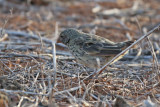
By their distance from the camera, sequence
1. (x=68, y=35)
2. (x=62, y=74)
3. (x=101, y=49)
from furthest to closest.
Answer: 1. (x=68, y=35)
2. (x=101, y=49)
3. (x=62, y=74)

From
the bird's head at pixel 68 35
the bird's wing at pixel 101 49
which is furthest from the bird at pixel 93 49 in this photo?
the bird's head at pixel 68 35

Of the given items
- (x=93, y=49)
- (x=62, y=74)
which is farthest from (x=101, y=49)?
(x=62, y=74)

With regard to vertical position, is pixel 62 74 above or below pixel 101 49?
below

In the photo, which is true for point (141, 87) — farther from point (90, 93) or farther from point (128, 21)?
point (128, 21)

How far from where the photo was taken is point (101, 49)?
5086 millimetres

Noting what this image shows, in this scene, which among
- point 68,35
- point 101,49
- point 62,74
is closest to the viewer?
point 62,74

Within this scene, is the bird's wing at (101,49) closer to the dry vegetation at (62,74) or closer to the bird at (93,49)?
the bird at (93,49)

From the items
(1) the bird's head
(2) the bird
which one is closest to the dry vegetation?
(2) the bird

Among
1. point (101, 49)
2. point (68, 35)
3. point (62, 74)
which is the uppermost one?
point (68, 35)

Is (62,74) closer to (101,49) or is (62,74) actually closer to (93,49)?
(93,49)

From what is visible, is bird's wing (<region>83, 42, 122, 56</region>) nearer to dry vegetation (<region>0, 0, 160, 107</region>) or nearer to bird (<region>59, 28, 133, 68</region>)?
bird (<region>59, 28, 133, 68</region>)

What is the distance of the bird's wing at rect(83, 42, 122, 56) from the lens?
5047 mm

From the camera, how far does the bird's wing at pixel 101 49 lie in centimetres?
505

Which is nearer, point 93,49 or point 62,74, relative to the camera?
point 62,74
